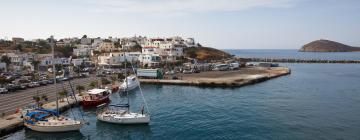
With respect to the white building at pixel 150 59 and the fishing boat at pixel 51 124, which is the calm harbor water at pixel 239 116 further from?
the white building at pixel 150 59

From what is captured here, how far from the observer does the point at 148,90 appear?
62.6m

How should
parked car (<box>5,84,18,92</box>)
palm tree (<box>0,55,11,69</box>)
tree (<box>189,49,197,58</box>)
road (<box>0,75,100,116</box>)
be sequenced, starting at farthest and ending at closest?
1. tree (<box>189,49,197,58</box>)
2. palm tree (<box>0,55,11,69</box>)
3. parked car (<box>5,84,18,92</box>)
4. road (<box>0,75,100,116</box>)

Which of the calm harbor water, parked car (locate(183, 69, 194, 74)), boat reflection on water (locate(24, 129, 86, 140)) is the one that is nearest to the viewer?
boat reflection on water (locate(24, 129, 86, 140))

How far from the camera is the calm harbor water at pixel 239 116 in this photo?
32438 mm

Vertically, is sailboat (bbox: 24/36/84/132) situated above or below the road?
below

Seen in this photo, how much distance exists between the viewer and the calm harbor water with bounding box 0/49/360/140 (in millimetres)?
32438

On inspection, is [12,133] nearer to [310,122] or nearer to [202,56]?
[310,122]

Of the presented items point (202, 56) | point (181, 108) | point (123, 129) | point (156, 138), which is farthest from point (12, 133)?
point (202, 56)

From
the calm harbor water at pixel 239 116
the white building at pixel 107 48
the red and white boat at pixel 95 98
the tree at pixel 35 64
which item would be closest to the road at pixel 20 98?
the red and white boat at pixel 95 98

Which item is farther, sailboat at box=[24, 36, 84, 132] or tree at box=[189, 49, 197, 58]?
tree at box=[189, 49, 197, 58]

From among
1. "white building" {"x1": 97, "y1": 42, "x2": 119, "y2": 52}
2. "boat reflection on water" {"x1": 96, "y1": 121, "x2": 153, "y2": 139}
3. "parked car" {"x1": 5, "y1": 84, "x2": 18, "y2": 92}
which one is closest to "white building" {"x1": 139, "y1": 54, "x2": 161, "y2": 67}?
"white building" {"x1": 97, "y1": 42, "x2": 119, "y2": 52}

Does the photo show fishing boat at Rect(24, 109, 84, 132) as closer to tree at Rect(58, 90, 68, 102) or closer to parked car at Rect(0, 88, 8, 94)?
tree at Rect(58, 90, 68, 102)

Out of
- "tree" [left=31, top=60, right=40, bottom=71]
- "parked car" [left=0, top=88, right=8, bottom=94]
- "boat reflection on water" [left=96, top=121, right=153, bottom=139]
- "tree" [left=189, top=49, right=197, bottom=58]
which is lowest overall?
"boat reflection on water" [left=96, top=121, right=153, bottom=139]

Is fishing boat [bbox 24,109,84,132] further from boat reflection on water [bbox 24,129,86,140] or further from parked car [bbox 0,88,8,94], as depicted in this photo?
parked car [bbox 0,88,8,94]
